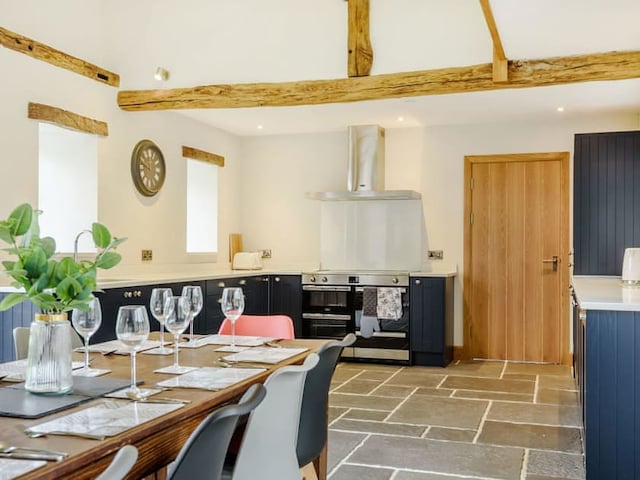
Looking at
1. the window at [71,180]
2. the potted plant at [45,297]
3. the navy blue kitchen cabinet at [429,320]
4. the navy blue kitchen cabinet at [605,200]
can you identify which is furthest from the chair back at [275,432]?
the navy blue kitchen cabinet at [429,320]

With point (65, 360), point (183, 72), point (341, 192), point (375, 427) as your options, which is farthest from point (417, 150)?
point (65, 360)

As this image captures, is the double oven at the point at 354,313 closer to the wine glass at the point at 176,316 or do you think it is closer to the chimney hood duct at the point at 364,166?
the chimney hood duct at the point at 364,166

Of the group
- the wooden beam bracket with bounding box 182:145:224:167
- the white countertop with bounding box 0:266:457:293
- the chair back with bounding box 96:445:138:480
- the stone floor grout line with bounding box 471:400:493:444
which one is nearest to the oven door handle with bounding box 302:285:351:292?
the white countertop with bounding box 0:266:457:293

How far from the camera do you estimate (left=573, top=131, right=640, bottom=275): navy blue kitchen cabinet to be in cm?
547

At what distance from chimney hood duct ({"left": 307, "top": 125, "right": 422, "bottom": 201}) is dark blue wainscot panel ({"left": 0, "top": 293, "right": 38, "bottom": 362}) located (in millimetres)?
3292

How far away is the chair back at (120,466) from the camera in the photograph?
102 centimetres

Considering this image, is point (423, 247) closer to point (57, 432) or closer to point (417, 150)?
point (417, 150)

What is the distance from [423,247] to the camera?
6.90 metres

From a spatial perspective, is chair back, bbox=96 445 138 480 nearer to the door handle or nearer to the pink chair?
the pink chair

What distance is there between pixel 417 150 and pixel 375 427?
3.52 meters

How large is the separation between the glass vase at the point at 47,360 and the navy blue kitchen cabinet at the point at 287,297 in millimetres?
5044

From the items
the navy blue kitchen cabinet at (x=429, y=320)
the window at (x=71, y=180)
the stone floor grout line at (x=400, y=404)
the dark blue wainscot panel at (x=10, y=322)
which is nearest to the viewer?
the dark blue wainscot panel at (x=10, y=322)

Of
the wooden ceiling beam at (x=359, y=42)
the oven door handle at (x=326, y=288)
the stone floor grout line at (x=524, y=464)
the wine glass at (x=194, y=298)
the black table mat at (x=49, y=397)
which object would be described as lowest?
the stone floor grout line at (x=524, y=464)

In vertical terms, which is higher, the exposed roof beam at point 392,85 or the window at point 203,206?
the exposed roof beam at point 392,85
